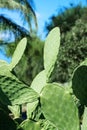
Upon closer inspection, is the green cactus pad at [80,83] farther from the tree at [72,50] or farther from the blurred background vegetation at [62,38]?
the tree at [72,50]

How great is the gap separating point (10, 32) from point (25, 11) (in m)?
1.23

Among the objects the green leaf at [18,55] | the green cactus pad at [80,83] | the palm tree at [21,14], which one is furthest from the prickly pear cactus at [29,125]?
the palm tree at [21,14]

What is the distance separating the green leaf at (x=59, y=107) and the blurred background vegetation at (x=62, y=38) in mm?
10337

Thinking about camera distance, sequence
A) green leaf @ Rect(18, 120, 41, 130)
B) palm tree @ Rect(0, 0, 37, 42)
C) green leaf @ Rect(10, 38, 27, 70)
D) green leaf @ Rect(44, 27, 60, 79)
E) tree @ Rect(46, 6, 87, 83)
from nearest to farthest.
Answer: green leaf @ Rect(18, 120, 41, 130) < green leaf @ Rect(44, 27, 60, 79) < green leaf @ Rect(10, 38, 27, 70) < palm tree @ Rect(0, 0, 37, 42) < tree @ Rect(46, 6, 87, 83)

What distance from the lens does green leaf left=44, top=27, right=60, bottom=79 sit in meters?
1.09

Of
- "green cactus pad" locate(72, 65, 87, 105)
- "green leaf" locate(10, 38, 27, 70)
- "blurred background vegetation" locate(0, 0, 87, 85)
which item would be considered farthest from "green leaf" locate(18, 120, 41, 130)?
"blurred background vegetation" locate(0, 0, 87, 85)

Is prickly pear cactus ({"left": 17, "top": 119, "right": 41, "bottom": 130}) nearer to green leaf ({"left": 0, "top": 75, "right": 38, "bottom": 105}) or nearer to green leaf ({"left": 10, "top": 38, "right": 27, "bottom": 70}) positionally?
green leaf ({"left": 0, "top": 75, "right": 38, "bottom": 105})

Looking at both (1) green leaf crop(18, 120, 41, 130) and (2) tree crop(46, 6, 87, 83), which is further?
(2) tree crop(46, 6, 87, 83)

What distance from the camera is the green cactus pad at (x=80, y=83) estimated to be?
994 millimetres

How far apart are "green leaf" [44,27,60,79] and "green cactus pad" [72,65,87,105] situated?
108mm

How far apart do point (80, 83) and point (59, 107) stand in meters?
0.08

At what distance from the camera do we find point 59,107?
3.15 ft

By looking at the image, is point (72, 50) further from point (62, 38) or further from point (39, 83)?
point (39, 83)

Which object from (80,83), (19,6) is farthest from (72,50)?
(80,83)
